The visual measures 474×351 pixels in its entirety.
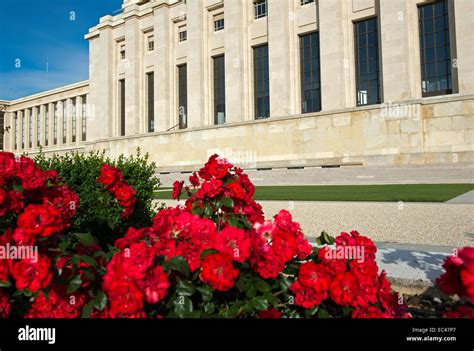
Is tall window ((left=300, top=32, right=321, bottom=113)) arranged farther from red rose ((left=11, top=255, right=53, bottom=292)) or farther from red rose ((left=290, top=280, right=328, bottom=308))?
red rose ((left=11, top=255, right=53, bottom=292))

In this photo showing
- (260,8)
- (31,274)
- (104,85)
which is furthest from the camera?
(104,85)

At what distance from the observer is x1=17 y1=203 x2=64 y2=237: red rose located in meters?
1.84

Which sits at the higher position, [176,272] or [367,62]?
[367,62]

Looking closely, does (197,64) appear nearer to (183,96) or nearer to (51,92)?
(183,96)

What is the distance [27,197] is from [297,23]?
3270 centimetres

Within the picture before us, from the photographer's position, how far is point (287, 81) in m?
30.7

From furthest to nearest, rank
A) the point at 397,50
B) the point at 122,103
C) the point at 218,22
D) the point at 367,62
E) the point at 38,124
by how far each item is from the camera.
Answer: the point at 38,124 → the point at 122,103 → the point at 218,22 → the point at 367,62 → the point at 397,50

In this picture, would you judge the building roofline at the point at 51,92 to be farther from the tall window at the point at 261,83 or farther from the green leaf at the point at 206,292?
the green leaf at the point at 206,292

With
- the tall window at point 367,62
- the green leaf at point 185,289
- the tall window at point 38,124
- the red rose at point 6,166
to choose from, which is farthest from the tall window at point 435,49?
the tall window at point 38,124

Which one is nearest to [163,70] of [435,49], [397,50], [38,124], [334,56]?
[334,56]

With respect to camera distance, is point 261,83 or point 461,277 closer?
point 461,277

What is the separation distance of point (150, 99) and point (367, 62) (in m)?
24.8

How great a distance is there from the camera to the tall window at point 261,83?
33.2m

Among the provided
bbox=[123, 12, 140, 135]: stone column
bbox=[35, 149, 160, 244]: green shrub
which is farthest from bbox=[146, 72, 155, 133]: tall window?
bbox=[35, 149, 160, 244]: green shrub
